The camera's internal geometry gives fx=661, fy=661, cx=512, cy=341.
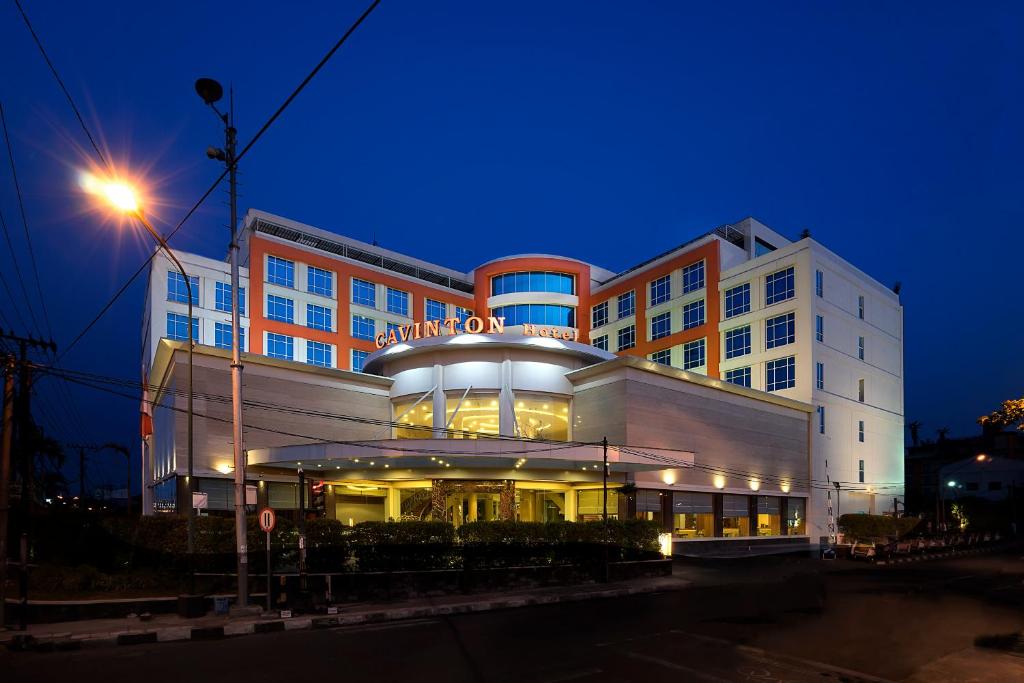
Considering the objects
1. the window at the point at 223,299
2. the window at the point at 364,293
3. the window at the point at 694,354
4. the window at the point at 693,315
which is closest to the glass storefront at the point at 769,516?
the window at the point at 694,354

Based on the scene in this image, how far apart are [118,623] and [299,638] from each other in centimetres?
477

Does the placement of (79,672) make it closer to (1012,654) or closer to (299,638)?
(299,638)

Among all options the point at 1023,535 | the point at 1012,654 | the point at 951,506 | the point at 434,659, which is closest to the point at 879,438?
the point at 951,506

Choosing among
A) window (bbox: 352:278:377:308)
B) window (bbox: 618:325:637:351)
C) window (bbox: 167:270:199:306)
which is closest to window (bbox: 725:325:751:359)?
window (bbox: 618:325:637:351)

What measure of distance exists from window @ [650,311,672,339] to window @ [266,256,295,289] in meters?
35.2

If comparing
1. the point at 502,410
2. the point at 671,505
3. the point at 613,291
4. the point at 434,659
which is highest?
the point at 613,291

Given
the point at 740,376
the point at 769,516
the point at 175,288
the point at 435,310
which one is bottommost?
the point at 769,516

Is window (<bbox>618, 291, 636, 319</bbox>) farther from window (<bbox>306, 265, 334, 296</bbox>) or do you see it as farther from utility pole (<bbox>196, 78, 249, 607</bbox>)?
utility pole (<bbox>196, 78, 249, 607</bbox>)

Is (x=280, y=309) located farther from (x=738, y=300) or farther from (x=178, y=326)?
(x=738, y=300)

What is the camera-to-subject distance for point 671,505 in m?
42.2

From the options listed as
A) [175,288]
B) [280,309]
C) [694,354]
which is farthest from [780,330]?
[175,288]

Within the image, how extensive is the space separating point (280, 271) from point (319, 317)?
5515 millimetres

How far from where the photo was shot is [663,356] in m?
65.5

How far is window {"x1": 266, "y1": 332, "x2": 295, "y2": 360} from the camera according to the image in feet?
195
